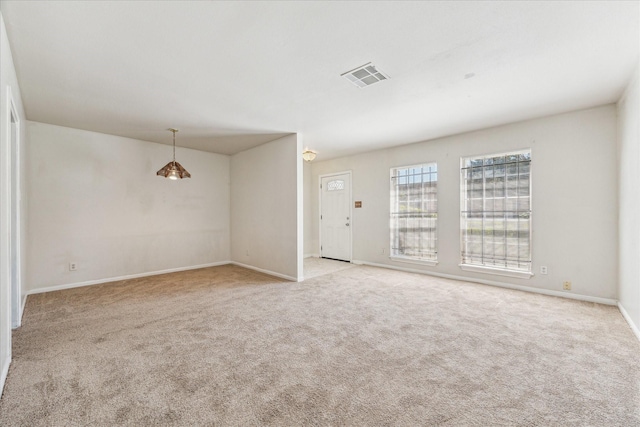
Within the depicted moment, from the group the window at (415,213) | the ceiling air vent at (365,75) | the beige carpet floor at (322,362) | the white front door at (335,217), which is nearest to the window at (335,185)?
the white front door at (335,217)

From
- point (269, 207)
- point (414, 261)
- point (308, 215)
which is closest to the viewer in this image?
point (269, 207)

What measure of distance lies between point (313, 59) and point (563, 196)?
13.0ft

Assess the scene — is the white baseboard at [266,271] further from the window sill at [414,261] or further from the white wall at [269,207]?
the window sill at [414,261]

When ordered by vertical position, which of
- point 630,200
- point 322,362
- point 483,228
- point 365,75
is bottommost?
point 322,362

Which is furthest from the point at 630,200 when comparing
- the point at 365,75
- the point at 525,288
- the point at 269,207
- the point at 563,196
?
the point at 269,207

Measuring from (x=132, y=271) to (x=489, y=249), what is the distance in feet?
20.9

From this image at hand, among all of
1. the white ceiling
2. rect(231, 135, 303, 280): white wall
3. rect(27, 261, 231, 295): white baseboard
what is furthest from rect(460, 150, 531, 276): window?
rect(27, 261, 231, 295): white baseboard

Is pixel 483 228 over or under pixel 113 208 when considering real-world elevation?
under

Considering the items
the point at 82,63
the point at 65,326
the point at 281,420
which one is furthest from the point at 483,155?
the point at 65,326

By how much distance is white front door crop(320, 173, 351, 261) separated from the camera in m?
6.95

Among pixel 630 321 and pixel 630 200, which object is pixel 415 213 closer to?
pixel 630 200

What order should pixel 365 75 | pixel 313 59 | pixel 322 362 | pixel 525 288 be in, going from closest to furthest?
pixel 322 362 → pixel 313 59 → pixel 365 75 → pixel 525 288

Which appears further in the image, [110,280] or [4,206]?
[110,280]

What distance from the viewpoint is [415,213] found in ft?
18.8
